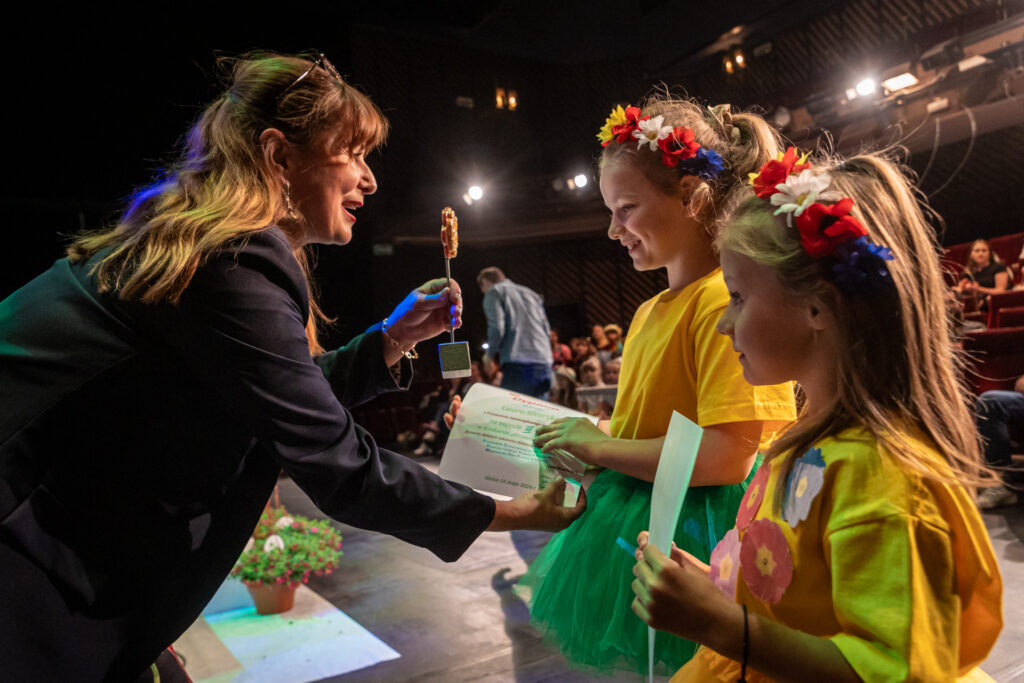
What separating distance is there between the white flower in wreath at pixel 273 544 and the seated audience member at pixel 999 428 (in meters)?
3.61

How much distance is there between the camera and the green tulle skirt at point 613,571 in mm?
1178

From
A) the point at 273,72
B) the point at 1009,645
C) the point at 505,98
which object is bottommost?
the point at 1009,645

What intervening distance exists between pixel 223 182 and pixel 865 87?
8.16 meters

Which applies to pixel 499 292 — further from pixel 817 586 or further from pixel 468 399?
pixel 817 586

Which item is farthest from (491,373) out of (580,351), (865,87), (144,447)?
(144,447)

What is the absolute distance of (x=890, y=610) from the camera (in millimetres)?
681

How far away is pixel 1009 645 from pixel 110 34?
7.00 m

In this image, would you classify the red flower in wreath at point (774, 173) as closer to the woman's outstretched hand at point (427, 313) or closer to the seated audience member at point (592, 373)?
the woman's outstretched hand at point (427, 313)

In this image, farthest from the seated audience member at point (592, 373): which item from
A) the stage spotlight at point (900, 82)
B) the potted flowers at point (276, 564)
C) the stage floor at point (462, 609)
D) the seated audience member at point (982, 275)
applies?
the potted flowers at point (276, 564)

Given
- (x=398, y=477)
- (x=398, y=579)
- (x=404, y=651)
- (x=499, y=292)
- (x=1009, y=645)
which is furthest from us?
(x=499, y=292)

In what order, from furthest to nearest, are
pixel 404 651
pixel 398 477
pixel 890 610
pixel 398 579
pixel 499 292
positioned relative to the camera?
pixel 499 292
pixel 398 579
pixel 404 651
pixel 398 477
pixel 890 610

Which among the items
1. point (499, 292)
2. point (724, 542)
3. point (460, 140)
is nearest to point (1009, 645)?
point (724, 542)

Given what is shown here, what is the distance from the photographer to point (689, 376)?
1216 millimetres

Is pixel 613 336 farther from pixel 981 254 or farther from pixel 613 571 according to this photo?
pixel 613 571
